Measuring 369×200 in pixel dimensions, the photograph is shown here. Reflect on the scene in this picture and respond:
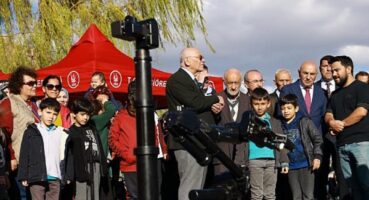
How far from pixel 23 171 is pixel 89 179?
0.82 meters

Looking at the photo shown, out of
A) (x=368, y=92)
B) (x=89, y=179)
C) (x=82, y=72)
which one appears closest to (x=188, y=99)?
(x=89, y=179)

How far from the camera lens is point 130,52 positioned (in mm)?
17594

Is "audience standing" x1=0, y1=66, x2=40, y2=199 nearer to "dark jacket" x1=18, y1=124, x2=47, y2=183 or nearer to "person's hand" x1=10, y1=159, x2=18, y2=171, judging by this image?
"person's hand" x1=10, y1=159, x2=18, y2=171

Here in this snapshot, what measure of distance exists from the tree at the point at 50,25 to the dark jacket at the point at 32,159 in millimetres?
9200

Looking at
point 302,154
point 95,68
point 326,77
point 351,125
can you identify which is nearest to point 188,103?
point 351,125

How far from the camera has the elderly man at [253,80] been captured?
978cm

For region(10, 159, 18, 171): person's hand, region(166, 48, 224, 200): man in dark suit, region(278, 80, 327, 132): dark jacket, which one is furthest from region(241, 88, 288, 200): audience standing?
region(10, 159, 18, 171): person's hand

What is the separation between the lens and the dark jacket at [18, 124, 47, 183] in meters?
7.52

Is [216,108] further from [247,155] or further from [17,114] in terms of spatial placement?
[17,114]

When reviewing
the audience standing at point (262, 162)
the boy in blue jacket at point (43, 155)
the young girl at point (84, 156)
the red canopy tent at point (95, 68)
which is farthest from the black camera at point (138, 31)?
the red canopy tent at point (95, 68)

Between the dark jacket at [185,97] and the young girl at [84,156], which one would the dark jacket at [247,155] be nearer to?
the dark jacket at [185,97]

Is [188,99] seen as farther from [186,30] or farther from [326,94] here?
[186,30]

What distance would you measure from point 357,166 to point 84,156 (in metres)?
3.22

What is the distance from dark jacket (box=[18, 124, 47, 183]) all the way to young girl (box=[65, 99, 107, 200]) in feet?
1.28
